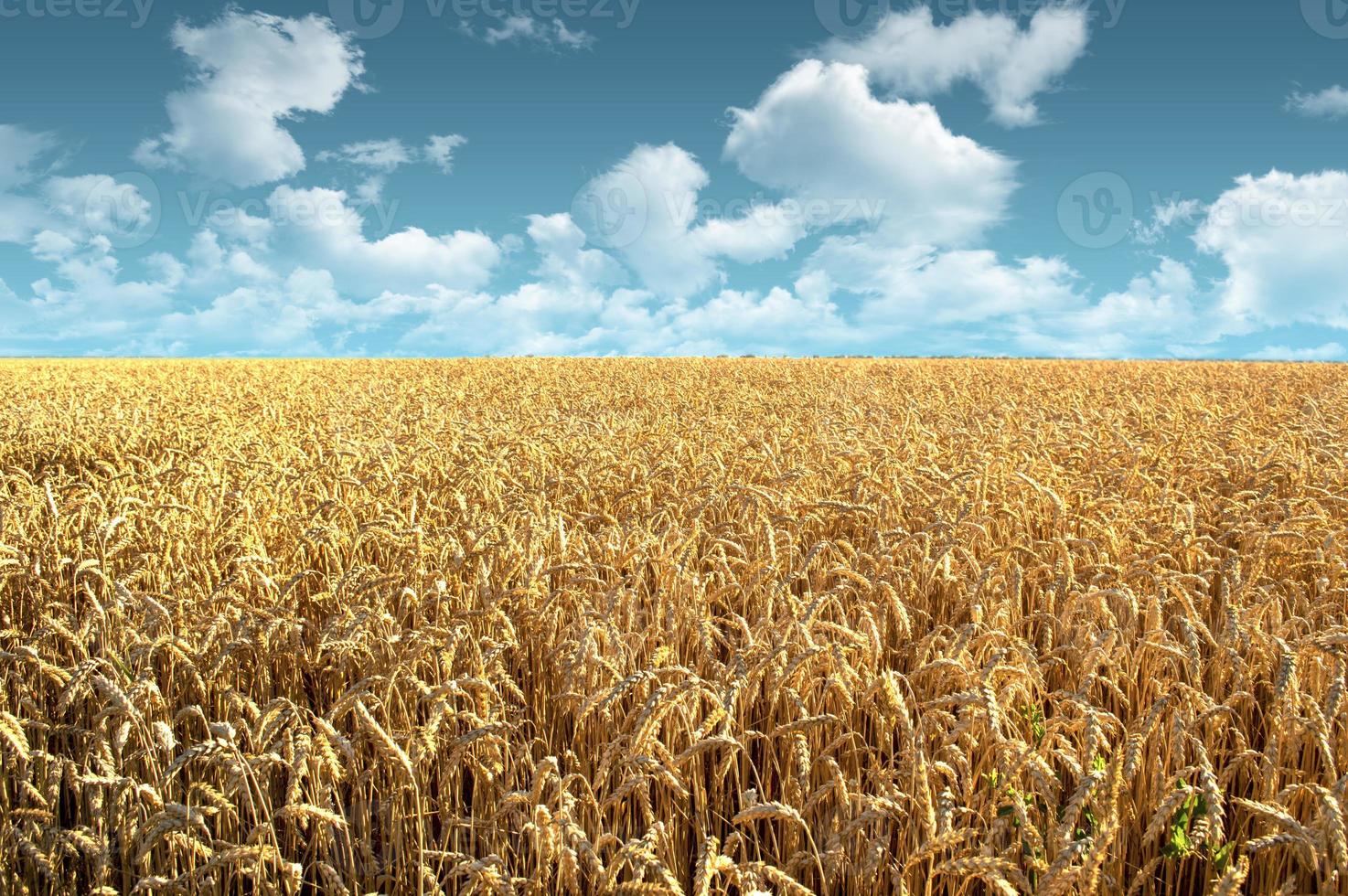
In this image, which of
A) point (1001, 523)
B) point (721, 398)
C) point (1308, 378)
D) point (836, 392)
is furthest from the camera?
point (1308, 378)

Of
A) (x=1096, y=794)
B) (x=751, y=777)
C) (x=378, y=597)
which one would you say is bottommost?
(x=751, y=777)

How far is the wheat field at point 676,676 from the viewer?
6.14 feet

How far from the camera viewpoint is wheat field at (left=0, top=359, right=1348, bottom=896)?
1.87 meters

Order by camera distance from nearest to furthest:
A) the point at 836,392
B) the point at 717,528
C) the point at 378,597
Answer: the point at 378,597
the point at 717,528
the point at 836,392

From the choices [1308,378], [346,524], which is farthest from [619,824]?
[1308,378]

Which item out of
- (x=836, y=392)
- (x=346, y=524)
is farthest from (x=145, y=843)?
(x=836, y=392)

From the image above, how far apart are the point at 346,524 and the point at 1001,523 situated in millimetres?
3519

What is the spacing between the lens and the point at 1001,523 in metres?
4.37

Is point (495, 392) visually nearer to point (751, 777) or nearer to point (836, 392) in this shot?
point (836, 392)

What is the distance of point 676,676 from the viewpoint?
92.5 inches

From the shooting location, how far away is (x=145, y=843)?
1.71 metres

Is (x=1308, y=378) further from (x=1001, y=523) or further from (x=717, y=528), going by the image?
(x=717, y=528)

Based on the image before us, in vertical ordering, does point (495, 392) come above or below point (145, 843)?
above

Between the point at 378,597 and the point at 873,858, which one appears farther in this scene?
the point at 378,597
